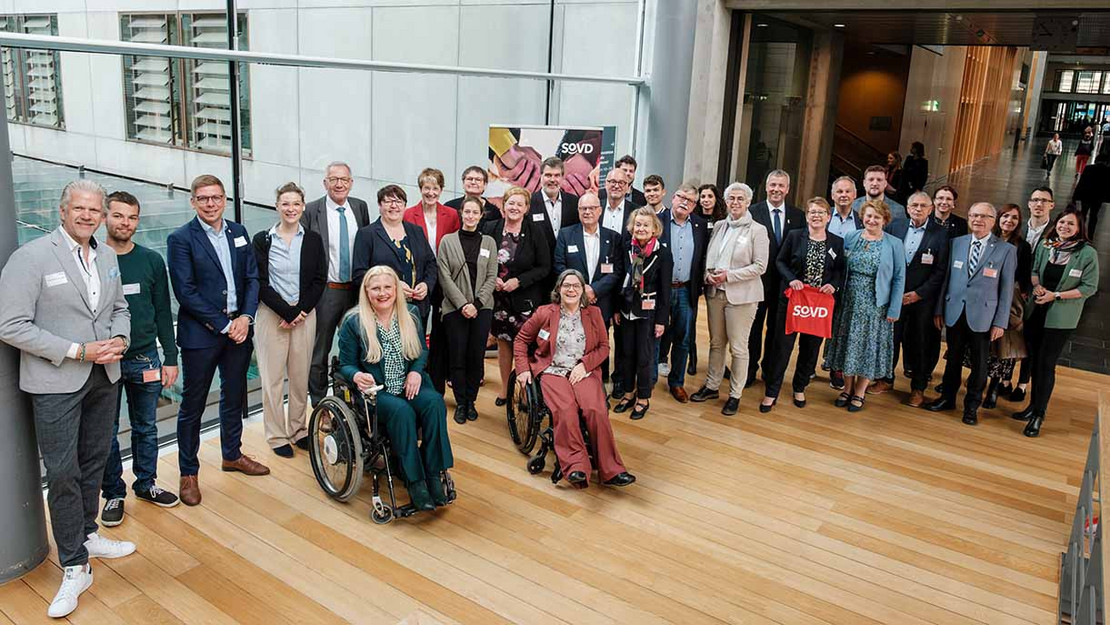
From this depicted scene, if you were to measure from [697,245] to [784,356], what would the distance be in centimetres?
101

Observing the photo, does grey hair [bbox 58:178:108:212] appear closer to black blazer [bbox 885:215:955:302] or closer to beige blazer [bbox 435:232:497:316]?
beige blazer [bbox 435:232:497:316]

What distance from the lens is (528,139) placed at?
23.3 feet

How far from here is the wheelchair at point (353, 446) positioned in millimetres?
4152

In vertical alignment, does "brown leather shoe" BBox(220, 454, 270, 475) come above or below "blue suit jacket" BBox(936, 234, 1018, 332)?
below

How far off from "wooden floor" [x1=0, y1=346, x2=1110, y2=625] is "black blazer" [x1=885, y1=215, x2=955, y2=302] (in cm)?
117

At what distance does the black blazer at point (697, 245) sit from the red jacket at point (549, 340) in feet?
3.97

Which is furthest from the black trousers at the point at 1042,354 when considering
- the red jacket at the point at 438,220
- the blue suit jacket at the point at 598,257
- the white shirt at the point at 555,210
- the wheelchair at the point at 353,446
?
the wheelchair at the point at 353,446

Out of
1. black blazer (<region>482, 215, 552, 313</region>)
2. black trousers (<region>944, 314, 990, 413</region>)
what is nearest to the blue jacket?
black trousers (<region>944, 314, 990, 413</region>)

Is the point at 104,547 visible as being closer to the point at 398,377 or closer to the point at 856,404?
the point at 398,377

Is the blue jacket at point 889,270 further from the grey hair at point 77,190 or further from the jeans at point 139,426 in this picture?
the grey hair at point 77,190

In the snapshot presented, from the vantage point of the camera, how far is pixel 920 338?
20.2ft

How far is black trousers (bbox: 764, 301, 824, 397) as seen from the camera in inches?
233

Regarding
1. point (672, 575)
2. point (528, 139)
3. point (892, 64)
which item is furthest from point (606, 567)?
point (892, 64)

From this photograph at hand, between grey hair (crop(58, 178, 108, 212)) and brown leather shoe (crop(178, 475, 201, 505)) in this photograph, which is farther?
brown leather shoe (crop(178, 475, 201, 505))
